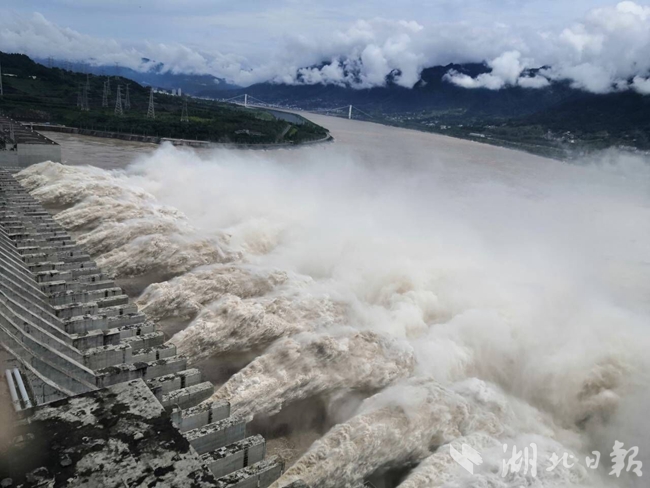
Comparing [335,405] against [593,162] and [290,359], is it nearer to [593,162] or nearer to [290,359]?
[290,359]

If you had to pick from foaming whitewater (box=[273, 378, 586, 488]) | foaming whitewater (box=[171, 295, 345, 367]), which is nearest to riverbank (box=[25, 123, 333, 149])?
foaming whitewater (box=[171, 295, 345, 367])

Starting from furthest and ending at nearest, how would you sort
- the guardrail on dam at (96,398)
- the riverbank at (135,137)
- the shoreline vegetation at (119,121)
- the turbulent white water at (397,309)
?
the shoreline vegetation at (119,121) < the riverbank at (135,137) < the turbulent white water at (397,309) < the guardrail on dam at (96,398)

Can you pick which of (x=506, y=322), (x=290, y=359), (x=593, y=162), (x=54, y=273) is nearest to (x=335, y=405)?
(x=290, y=359)

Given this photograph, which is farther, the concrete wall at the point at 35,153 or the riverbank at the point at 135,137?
the riverbank at the point at 135,137

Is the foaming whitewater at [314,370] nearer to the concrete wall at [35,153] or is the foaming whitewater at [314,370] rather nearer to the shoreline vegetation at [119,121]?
the concrete wall at [35,153]

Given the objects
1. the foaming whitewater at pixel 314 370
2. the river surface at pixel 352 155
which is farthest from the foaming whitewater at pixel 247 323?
the river surface at pixel 352 155

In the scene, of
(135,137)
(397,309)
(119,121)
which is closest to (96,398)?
(397,309)

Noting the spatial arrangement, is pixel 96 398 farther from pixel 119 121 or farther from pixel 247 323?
pixel 119 121
